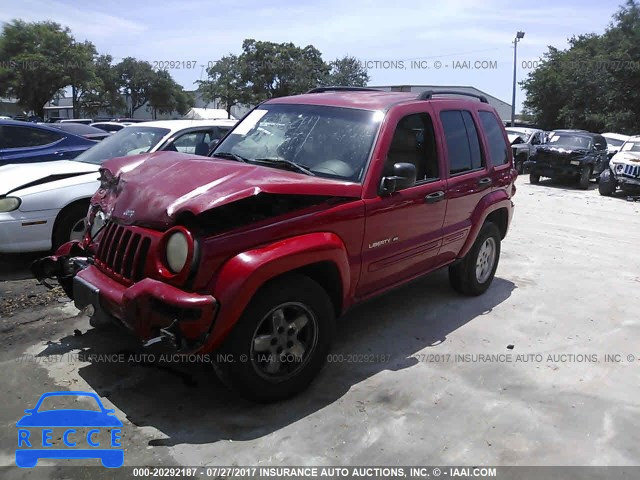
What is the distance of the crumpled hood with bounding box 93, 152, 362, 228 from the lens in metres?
3.17

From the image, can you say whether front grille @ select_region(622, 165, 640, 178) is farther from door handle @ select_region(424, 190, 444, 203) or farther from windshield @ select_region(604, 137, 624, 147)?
door handle @ select_region(424, 190, 444, 203)

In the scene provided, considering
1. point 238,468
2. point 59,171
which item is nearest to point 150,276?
point 238,468

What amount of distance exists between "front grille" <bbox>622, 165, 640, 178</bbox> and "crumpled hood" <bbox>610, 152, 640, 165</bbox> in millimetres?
120

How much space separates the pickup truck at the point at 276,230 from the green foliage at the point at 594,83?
32.2 m

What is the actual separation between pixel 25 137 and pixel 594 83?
3510 cm

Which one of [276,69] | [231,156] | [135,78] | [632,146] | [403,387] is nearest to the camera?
[403,387]

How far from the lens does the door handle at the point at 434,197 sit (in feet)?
14.7

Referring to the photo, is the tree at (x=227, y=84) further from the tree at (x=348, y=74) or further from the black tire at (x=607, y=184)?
the black tire at (x=607, y=184)

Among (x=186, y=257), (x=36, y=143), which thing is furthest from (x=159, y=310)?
(x=36, y=143)

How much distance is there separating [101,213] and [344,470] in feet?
8.02

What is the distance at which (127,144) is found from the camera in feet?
22.5

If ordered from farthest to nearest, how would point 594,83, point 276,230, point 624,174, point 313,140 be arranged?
point 594,83 < point 624,174 < point 313,140 < point 276,230

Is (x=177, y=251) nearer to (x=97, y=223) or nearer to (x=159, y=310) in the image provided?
(x=159, y=310)

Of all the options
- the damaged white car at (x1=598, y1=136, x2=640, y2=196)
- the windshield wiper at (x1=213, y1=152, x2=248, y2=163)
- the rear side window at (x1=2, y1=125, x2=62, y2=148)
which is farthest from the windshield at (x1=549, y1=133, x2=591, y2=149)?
the windshield wiper at (x1=213, y1=152, x2=248, y2=163)
